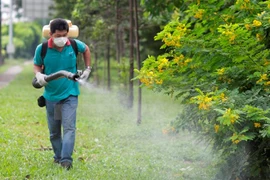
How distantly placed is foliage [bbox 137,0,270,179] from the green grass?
1.12m

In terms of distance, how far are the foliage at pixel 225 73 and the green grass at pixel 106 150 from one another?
3.66 ft

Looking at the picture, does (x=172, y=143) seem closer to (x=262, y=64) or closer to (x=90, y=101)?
(x=262, y=64)

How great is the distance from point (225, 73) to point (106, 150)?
3.55 meters

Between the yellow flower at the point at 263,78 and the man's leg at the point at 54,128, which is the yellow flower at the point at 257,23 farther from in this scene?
→ the man's leg at the point at 54,128

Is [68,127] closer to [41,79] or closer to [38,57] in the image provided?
[41,79]

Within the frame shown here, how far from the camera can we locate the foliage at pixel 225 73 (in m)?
5.90

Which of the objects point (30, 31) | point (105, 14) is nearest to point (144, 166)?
point (105, 14)

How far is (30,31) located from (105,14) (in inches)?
2649

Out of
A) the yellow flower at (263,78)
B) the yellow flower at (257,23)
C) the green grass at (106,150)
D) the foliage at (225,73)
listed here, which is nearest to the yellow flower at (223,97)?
the foliage at (225,73)

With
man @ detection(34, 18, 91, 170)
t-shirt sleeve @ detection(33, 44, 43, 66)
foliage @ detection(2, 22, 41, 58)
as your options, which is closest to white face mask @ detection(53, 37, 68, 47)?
man @ detection(34, 18, 91, 170)

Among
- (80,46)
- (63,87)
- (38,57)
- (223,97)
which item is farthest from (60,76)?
(223,97)

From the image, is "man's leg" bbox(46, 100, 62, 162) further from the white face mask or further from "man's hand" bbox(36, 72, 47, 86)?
the white face mask

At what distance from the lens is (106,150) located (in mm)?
9578

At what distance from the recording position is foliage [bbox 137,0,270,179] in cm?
590
